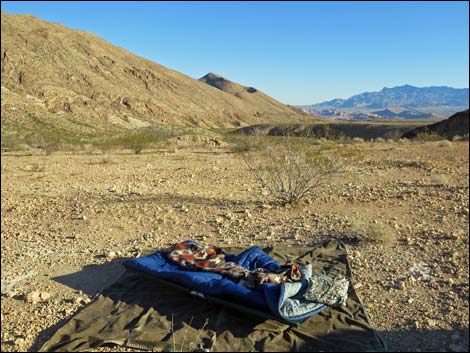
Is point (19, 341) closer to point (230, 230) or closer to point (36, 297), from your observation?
point (36, 297)

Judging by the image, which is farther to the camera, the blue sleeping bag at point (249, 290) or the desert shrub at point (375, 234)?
the desert shrub at point (375, 234)

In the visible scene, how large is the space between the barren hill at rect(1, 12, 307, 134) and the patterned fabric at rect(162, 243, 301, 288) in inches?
1061

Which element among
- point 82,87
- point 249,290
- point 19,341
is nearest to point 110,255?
point 19,341

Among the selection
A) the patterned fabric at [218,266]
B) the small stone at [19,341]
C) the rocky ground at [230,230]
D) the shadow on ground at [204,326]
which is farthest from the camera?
the patterned fabric at [218,266]

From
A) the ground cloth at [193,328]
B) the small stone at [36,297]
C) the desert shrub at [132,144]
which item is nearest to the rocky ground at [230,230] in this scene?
the small stone at [36,297]

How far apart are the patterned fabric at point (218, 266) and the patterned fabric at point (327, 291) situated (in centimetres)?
30

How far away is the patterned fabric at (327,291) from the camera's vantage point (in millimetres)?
4098

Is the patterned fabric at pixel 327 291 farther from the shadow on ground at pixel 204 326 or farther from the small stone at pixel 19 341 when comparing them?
the small stone at pixel 19 341

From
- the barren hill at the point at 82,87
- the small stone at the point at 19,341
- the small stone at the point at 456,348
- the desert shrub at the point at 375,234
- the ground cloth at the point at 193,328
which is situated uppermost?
the barren hill at the point at 82,87

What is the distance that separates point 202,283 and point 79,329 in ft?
4.25

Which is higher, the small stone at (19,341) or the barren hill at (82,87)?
the barren hill at (82,87)

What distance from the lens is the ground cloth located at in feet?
12.1

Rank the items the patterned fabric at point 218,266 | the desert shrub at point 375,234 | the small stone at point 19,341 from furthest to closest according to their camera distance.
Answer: the desert shrub at point 375,234
the patterned fabric at point 218,266
the small stone at point 19,341

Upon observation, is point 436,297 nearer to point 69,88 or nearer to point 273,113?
point 69,88
